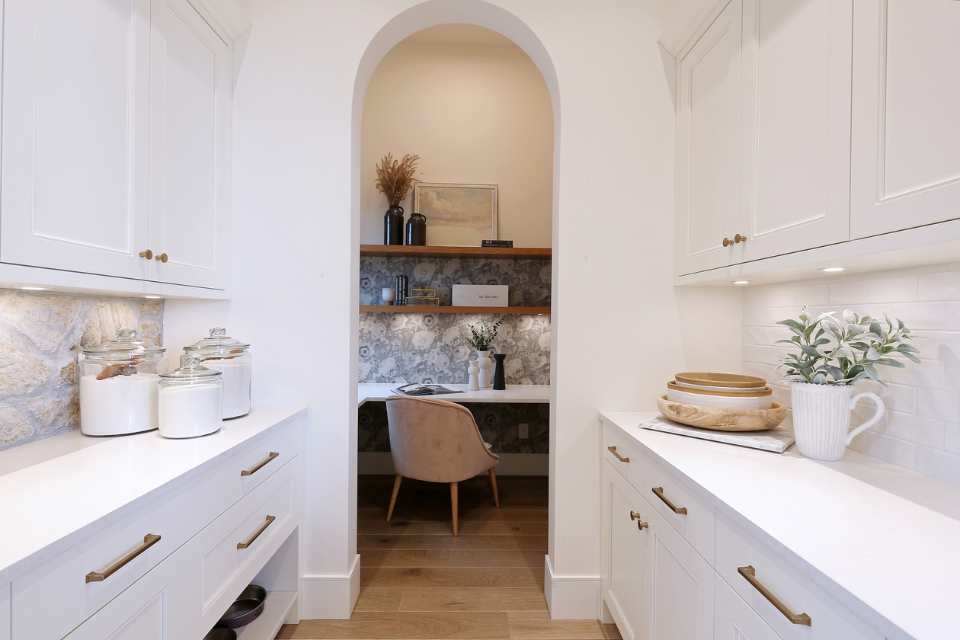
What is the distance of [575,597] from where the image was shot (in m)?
1.95

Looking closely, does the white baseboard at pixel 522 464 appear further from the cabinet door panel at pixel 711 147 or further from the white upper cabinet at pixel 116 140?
the white upper cabinet at pixel 116 140

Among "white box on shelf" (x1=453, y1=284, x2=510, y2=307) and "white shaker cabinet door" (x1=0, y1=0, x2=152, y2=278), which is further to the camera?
"white box on shelf" (x1=453, y1=284, x2=510, y2=307)

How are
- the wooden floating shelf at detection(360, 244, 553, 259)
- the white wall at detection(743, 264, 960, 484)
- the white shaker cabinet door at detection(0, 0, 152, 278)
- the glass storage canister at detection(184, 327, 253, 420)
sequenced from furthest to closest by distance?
1. the wooden floating shelf at detection(360, 244, 553, 259)
2. the glass storage canister at detection(184, 327, 253, 420)
3. the white wall at detection(743, 264, 960, 484)
4. the white shaker cabinet door at detection(0, 0, 152, 278)

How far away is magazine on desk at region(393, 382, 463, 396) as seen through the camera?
126 inches

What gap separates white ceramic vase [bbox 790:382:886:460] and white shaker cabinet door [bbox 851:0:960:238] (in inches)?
18.1

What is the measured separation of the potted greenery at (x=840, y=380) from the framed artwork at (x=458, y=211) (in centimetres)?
256

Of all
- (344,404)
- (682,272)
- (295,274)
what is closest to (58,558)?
(344,404)

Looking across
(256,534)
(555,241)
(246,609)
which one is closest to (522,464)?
(555,241)

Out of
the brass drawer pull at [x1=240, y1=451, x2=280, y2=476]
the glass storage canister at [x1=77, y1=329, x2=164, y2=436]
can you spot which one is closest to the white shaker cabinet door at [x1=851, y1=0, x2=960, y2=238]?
the brass drawer pull at [x1=240, y1=451, x2=280, y2=476]

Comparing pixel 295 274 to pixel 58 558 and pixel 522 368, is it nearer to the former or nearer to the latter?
pixel 58 558

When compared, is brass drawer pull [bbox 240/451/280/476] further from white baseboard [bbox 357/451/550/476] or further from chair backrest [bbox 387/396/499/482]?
white baseboard [bbox 357/451/550/476]

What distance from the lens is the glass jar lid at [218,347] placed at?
65.5 inches

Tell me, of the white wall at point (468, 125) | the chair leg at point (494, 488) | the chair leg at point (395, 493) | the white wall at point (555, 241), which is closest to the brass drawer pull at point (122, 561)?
the white wall at point (555, 241)

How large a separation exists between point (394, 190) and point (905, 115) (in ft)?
9.75
